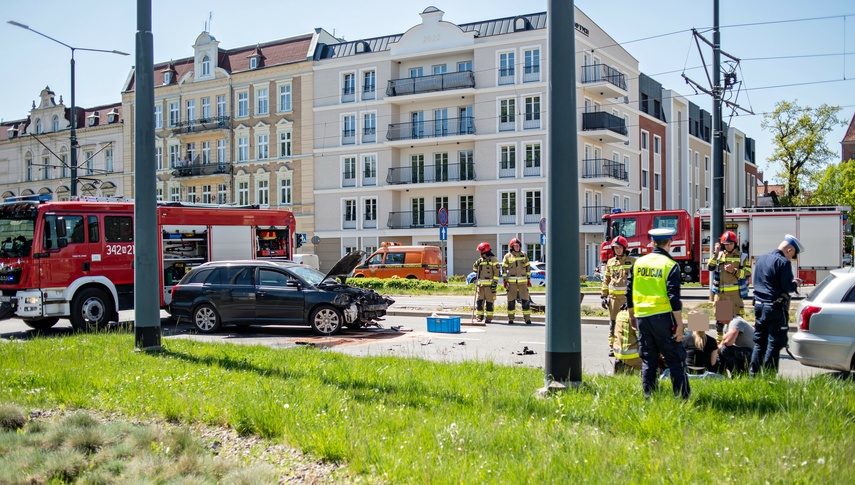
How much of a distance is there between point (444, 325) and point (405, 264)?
17.4m

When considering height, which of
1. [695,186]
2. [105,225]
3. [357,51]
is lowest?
[105,225]

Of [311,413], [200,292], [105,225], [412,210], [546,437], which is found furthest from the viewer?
[412,210]

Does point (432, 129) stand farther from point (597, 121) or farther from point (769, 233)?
point (769, 233)

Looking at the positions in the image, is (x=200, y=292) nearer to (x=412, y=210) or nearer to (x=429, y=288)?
(x=429, y=288)

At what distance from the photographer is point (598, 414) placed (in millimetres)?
5863

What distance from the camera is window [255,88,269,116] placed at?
4853 centimetres

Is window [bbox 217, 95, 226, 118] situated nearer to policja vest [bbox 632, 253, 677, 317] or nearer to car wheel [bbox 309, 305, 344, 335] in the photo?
car wheel [bbox 309, 305, 344, 335]

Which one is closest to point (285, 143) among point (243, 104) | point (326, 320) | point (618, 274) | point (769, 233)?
point (243, 104)

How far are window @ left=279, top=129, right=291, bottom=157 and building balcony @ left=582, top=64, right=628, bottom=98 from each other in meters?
20.1

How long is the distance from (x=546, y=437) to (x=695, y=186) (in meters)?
58.6

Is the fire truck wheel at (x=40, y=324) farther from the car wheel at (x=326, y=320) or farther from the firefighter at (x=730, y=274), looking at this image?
the firefighter at (x=730, y=274)

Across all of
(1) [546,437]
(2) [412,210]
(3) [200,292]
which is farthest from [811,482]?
(2) [412,210]

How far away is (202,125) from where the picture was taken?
165 feet

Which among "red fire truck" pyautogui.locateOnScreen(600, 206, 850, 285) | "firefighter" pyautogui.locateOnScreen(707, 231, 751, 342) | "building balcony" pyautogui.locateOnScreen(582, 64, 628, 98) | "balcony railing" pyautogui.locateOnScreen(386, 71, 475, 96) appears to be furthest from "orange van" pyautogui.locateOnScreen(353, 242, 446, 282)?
"firefighter" pyautogui.locateOnScreen(707, 231, 751, 342)
